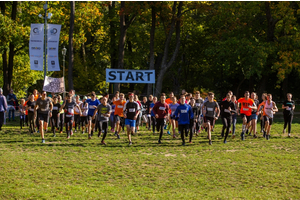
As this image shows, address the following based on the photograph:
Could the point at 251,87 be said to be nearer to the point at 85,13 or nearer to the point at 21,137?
the point at 85,13

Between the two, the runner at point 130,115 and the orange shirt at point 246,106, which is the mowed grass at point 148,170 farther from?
the orange shirt at point 246,106

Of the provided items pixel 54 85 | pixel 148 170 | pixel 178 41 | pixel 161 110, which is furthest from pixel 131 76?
pixel 148 170

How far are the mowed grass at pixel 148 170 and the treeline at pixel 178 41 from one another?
48.2 feet

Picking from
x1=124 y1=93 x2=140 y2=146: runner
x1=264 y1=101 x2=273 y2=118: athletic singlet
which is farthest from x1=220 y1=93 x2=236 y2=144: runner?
x1=124 y1=93 x2=140 y2=146: runner

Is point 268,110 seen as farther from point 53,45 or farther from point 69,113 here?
point 53,45

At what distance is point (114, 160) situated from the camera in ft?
36.9

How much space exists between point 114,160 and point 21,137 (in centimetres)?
706

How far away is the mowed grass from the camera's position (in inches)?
312

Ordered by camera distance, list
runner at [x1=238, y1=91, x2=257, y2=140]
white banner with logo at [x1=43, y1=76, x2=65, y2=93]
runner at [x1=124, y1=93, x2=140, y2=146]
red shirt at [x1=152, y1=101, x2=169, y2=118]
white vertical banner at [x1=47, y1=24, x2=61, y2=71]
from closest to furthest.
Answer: runner at [x1=124, y1=93, x2=140, y2=146] < red shirt at [x1=152, y1=101, x2=169, y2=118] < runner at [x1=238, y1=91, x2=257, y2=140] < white banner with logo at [x1=43, y1=76, x2=65, y2=93] < white vertical banner at [x1=47, y1=24, x2=61, y2=71]

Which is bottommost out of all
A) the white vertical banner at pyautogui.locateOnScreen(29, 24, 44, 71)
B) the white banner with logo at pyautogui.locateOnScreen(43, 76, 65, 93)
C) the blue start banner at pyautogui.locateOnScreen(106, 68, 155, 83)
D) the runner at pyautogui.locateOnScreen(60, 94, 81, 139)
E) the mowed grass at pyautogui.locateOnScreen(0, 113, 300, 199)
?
the mowed grass at pyautogui.locateOnScreen(0, 113, 300, 199)

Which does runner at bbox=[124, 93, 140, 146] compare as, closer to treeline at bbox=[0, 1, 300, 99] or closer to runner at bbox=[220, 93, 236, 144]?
runner at bbox=[220, 93, 236, 144]

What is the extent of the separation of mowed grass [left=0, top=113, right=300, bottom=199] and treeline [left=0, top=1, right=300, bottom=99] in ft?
48.2

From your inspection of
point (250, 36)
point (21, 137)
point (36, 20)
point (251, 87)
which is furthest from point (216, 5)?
point (21, 137)

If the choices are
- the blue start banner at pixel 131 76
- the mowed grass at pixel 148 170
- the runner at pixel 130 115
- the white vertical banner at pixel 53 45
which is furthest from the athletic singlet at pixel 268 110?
the white vertical banner at pixel 53 45
